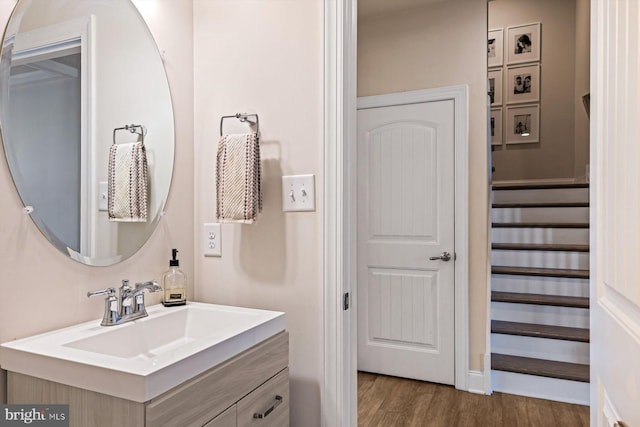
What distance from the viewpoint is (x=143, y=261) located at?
4.83 ft

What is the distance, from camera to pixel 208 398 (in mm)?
1006

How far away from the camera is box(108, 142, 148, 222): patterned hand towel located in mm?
1376

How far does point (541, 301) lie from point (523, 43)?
3419 millimetres

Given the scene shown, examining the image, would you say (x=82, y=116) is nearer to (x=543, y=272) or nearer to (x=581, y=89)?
(x=543, y=272)

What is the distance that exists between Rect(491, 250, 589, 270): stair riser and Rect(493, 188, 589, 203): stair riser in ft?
3.37

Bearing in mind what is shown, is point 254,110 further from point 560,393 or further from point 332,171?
point 560,393

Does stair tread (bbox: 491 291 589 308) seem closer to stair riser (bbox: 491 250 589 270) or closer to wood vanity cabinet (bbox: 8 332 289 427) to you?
stair riser (bbox: 491 250 589 270)

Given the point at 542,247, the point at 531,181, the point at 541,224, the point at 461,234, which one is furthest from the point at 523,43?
the point at 461,234

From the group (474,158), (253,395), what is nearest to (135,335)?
(253,395)

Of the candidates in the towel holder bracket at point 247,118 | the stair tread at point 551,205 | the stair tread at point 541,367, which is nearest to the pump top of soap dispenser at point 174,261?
the towel holder bracket at point 247,118

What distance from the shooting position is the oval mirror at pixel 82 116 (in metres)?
1.12

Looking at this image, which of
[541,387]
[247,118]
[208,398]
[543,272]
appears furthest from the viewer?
[543,272]

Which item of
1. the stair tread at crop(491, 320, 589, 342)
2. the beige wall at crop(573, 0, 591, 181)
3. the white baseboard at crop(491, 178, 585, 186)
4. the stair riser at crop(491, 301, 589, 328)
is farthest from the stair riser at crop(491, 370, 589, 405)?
the beige wall at crop(573, 0, 591, 181)

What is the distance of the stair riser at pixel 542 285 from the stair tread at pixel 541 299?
4 cm
